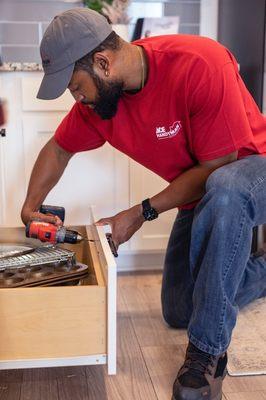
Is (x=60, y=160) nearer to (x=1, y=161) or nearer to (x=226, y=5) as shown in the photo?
(x=1, y=161)

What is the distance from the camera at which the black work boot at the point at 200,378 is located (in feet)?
3.90

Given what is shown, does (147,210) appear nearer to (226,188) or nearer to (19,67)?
(226,188)

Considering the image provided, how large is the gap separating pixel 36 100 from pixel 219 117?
846mm

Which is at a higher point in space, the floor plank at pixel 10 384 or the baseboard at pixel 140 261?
the floor plank at pixel 10 384

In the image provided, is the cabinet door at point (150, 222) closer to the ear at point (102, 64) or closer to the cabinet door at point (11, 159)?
the cabinet door at point (11, 159)

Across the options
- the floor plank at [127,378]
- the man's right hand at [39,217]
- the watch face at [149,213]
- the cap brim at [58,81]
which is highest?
the cap brim at [58,81]

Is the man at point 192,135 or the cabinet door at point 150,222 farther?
the cabinet door at point 150,222

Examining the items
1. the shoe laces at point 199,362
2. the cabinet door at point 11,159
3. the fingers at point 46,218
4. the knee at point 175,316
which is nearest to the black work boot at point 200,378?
the shoe laces at point 199,362

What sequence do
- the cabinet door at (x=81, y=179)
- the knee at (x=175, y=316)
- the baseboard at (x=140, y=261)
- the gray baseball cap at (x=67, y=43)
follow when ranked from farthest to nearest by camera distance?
the baseboard at (x=140, y=261)
the cabinet door at (x=81, y=179)
the knee at (x=175, y=316)
the gray baseball cap at (x=67, y=43)

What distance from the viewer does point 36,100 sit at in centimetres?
184

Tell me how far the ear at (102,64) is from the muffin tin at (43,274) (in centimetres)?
45

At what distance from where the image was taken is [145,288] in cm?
194

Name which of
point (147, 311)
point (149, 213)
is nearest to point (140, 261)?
point (147, 311)

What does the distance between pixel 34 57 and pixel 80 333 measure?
1460mm
